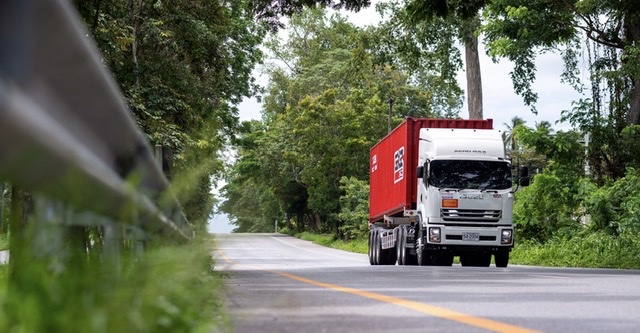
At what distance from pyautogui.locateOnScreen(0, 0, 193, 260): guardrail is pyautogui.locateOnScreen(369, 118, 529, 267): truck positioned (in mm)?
21137

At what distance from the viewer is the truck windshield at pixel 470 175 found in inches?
1000

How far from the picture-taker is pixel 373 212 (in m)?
34.2

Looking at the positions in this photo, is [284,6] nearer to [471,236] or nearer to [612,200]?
[471,236]

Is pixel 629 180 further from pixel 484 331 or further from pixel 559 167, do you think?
pixel 484 331

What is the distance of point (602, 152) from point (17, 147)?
34.0 m

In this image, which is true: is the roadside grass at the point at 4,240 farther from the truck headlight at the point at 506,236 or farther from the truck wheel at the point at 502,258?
the truck wheel at the point at 502,258

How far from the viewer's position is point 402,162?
2802 cm

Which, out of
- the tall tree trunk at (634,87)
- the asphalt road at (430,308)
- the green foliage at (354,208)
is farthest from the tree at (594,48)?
the green foliage at (354,208)

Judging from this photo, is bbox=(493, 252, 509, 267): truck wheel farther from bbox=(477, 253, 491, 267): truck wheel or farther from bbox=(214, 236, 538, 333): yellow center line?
bbox=(214, 236, 538, 333): yellow center line

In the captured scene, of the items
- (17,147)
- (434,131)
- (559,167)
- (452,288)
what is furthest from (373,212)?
(17,147)

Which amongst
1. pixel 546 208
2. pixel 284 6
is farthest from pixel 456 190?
pixel 546 208

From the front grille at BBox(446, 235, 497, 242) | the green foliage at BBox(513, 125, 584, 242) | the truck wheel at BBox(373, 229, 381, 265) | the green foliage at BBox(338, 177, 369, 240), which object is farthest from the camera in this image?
the green foliage at BBox(338, 177, 369, 240)

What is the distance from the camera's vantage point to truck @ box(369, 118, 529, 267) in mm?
25453

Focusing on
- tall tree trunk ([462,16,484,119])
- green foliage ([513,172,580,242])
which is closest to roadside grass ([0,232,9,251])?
green foliage ([513,172,580,242])
